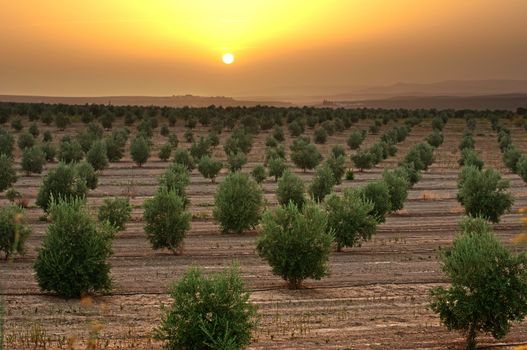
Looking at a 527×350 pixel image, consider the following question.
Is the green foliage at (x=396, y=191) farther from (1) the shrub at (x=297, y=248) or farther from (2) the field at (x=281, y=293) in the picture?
(1) the shrub at (x=297, y=248)

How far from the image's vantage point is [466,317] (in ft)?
65.6

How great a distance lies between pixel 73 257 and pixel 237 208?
15.4m

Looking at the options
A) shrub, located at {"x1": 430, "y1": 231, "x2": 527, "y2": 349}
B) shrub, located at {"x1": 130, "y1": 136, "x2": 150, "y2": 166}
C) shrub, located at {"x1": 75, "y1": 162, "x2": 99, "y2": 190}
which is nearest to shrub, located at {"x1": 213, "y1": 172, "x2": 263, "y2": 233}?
shrub, located at {"x1": 75, "y1": 162, "x2": 99, "y2": 190}

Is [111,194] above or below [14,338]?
below

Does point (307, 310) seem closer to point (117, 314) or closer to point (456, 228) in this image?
point (117, 314)

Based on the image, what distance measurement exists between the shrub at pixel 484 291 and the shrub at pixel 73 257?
35.1 ft

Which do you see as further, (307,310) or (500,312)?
(307,310)

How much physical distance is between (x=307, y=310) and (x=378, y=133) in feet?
285

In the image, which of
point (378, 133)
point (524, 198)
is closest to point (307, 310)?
point (524, 198)

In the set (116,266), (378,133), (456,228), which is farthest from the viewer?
(378,133)

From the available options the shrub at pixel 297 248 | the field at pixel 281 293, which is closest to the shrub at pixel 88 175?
the field at pixel 281 293

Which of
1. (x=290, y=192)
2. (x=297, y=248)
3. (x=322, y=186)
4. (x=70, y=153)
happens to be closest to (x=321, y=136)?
(x=70, y=153)

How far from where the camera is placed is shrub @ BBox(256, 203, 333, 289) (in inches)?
1059

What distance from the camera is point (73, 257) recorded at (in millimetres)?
25000
